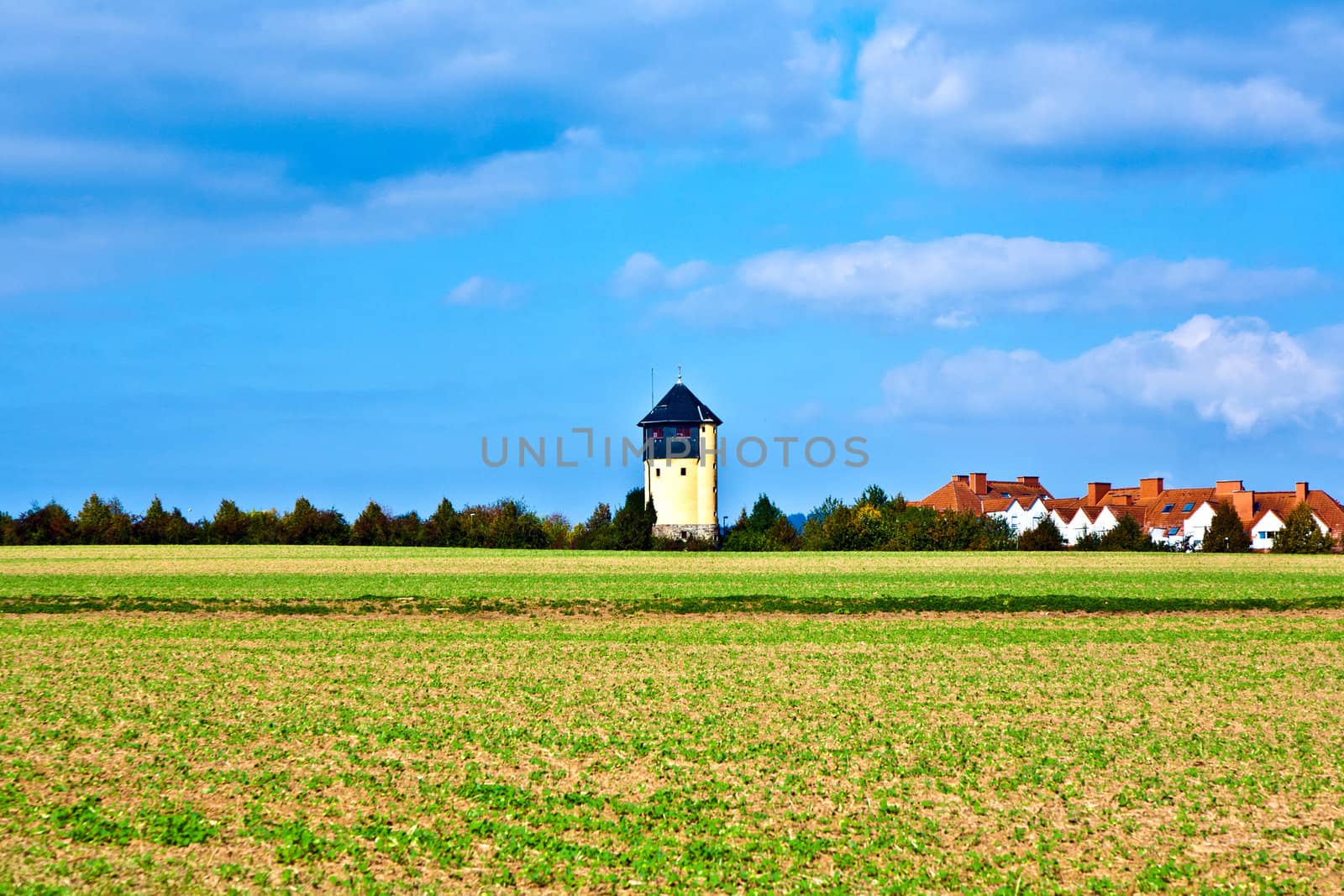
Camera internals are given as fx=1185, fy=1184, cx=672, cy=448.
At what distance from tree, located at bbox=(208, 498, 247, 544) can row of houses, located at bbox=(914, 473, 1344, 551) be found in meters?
54.3

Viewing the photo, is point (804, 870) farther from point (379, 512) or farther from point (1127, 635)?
Answer: point (379, 512)

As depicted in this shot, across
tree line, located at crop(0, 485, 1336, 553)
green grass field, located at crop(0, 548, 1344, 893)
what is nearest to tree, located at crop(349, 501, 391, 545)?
tree line, located at crop(0, 485, 1336, 553)

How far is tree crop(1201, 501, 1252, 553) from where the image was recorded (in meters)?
79.5

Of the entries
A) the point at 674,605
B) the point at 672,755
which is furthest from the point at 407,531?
the point at 672,755

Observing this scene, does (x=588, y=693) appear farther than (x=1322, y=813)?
Yes

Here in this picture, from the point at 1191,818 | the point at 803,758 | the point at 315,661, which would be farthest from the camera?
the point at 315,661

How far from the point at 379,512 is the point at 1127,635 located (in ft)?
215

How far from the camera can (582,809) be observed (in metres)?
10.8

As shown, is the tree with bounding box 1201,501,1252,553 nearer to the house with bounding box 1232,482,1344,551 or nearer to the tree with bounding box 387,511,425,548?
the house with bounding box 1232,482,1344,551

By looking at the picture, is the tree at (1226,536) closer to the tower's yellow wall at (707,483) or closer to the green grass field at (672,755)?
the tower's yellow wall at (707,483)

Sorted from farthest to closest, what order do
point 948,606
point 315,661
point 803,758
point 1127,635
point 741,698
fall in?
point 948,606 → point 1127,635 → point 315,661 → point 741,698 → point 803,758

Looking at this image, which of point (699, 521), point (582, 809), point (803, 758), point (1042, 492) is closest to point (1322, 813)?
point (803, 758)

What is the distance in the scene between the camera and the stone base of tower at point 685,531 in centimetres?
8406

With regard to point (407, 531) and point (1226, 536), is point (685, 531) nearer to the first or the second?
point (407, 531)
